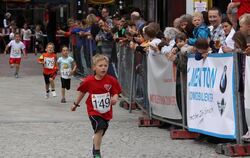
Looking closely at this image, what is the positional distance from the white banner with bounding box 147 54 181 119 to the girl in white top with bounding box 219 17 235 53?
1.10 meters

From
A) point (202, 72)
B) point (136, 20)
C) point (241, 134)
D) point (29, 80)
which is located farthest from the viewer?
point (29, 80)

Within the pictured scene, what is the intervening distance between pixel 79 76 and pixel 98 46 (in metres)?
4.11

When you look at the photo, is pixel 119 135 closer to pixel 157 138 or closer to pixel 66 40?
pixel 157 138

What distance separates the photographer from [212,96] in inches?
364

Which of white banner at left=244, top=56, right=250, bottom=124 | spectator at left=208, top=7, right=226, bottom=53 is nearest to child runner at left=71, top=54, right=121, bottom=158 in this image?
white banner at left=244, top=56, right=250, bottom=124

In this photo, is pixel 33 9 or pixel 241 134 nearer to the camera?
pixel 241 134

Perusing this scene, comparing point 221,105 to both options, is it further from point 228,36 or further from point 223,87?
point 228,36

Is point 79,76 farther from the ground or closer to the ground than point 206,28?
closer to the ground

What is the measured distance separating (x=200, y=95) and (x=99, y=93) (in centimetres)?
174

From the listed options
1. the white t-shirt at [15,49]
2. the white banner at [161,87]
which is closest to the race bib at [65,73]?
the white banner at [161,87]

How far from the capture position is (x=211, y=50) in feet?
32.7

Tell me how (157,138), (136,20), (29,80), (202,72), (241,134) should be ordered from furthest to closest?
(29,80) < (136,20) < (157,138) < (202,72) < (241,134)

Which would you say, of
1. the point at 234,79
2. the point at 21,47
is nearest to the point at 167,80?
the point at 234,79

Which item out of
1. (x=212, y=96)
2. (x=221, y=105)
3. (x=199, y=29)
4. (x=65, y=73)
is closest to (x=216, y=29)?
(x=199, y=29)
